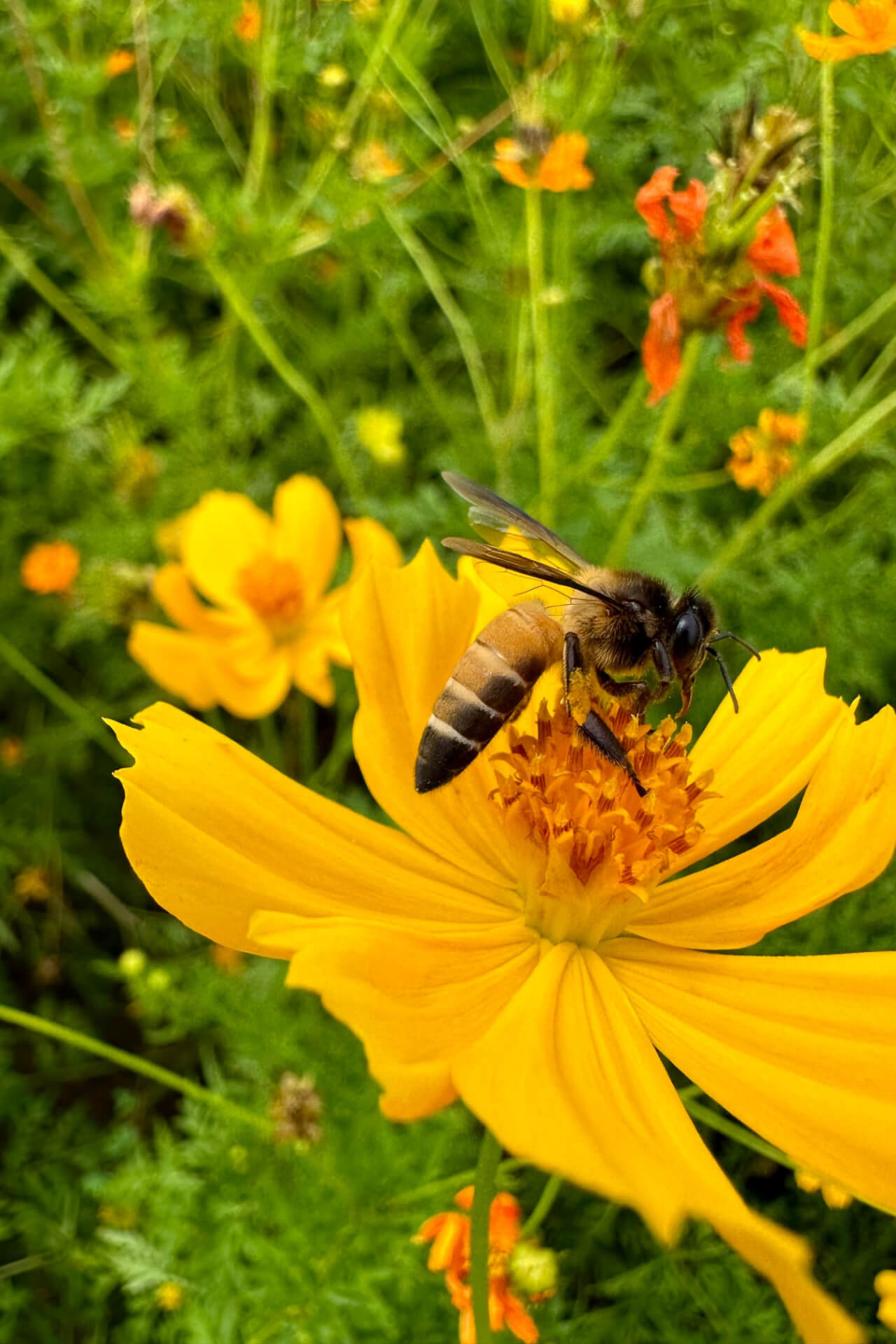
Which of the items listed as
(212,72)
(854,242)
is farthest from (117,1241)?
(212,72)

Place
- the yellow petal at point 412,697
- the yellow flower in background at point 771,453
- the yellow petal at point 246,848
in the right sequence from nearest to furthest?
the yellow petal at point 246,848, the yellow petal at point 412,697, the yellow flower in background at point 771,453

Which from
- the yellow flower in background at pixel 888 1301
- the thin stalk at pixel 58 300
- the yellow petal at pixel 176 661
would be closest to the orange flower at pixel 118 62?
the thin stalk at pixel 58 300

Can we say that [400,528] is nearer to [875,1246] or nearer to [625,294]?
[625,294]

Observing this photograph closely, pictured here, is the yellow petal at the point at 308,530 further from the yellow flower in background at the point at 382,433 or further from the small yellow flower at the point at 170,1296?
the small yellow flower at the point at 170,1296

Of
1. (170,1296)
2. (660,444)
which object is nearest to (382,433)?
(660,444)

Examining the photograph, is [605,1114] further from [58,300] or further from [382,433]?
[58,300]

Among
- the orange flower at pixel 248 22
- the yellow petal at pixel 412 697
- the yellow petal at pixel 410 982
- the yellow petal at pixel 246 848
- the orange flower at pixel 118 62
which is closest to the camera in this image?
the yellow petal at pixel 410 982

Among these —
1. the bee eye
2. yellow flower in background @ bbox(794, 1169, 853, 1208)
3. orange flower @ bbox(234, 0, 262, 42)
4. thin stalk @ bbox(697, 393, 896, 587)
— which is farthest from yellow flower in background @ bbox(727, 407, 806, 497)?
orange flower @ bbox(234, 0, 262, 42)

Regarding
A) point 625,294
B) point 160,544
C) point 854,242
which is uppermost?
point 854,242
